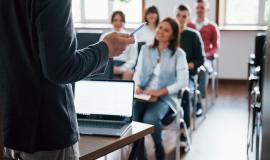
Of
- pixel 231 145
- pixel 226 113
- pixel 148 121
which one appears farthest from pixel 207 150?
pixel 226 113

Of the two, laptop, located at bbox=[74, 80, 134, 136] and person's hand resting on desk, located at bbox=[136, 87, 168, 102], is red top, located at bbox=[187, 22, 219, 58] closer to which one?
person's hand resting on desk, located at bbox=[136, 87, 168, 102]

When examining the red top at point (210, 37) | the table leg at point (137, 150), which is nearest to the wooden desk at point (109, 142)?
the table leg at point (137, 150)

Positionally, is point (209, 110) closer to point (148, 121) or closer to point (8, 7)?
point (148, 121)

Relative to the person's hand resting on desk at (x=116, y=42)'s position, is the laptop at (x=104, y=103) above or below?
below

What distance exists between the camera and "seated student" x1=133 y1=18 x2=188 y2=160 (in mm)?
3342

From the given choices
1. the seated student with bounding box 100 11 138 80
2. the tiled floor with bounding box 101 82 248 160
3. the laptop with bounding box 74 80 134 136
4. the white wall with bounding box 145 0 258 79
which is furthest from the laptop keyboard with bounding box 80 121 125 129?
the white wall with bounding box 145 0 258 79

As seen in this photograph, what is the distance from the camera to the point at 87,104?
180 cm

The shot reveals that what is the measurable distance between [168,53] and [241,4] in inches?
145

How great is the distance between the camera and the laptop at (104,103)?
1.77 m

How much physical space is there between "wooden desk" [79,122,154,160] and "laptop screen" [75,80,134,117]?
0.10 metres

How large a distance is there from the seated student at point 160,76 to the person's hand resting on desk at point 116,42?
2.09m

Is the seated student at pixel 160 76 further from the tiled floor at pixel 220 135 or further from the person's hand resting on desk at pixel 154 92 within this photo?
the tiled floor at pixel 220 135

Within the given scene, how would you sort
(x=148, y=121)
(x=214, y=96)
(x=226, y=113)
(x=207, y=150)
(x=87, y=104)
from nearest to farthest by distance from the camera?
1. (x=87, y=104)
2. (x=148, y=121)
3. (x=207, y=150)
4. (x=226, y=113)
5. (x=214, y=96)

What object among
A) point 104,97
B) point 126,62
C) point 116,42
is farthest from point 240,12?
point 116,42
